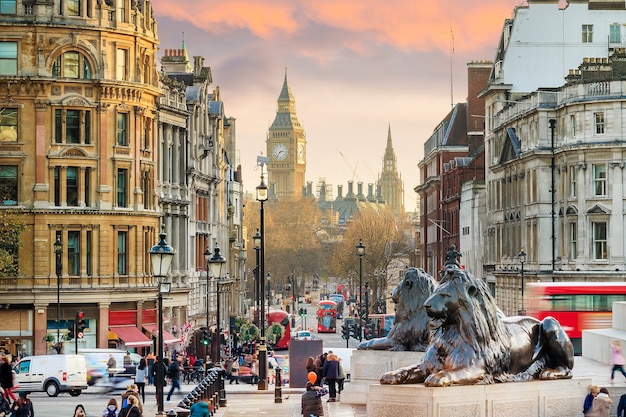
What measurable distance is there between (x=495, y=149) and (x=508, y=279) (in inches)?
465

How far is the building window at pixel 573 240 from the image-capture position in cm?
8706

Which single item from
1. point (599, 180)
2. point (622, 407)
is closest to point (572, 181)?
point (599, 180)

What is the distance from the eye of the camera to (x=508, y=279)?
9588 centimetres

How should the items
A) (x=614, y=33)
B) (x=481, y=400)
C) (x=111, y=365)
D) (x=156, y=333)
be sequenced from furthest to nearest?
(x=614, y=33) → (x=156, y=333) → (x=111, y=365) → (x=481, y=400)

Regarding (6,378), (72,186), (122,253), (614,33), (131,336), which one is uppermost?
(614,33)

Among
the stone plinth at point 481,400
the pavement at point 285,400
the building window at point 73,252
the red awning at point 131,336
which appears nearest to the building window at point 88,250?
the building window at point 73,252

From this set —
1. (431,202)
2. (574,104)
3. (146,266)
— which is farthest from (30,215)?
(431,202)

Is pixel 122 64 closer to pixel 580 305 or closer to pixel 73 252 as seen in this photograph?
pixel 73 252

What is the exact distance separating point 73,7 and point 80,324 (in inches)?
556

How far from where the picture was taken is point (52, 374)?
168ft

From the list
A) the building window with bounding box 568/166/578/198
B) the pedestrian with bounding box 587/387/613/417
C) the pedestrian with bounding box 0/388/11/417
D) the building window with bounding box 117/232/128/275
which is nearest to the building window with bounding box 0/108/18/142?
the building window with bounding box 117/232/128/275

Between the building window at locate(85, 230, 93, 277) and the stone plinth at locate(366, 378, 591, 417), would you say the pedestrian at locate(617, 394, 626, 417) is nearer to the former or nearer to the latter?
the stone plinth at locate(366, 378, 591, 417)

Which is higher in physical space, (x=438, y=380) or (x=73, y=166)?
(x=73, y=166)

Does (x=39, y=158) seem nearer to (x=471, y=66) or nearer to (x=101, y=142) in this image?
(x=101, y=142)
